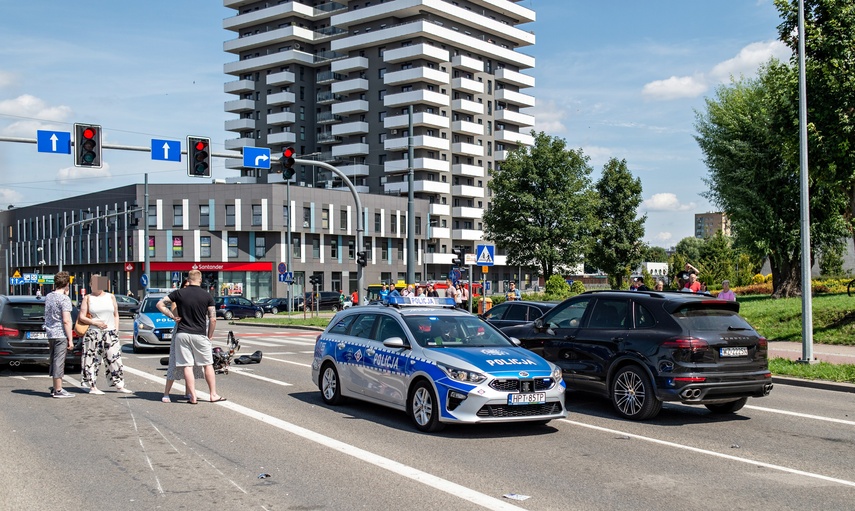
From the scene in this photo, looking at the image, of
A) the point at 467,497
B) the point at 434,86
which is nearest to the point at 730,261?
the point at 434,86

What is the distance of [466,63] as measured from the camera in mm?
93375

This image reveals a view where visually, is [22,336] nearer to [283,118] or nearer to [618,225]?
[618,225]

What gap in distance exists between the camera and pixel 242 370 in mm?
16672

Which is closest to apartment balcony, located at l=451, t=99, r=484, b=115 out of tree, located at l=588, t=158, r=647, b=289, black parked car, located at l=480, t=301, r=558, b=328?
tree, located at l=588, t=158, r=647, b=289

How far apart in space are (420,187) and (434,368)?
80.8 metres

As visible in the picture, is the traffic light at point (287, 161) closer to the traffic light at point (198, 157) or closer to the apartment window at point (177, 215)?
the traffic light at point (198, 157)

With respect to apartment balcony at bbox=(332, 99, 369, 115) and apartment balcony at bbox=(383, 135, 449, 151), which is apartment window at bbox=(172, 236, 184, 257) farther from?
apartment balcony at bbox=(332, 99, 369, 115)

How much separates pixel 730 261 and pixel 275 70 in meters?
57.9

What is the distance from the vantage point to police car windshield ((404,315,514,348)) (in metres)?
10.1

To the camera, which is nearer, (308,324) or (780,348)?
(780,348)

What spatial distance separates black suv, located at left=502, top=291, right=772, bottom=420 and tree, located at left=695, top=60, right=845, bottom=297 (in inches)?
993

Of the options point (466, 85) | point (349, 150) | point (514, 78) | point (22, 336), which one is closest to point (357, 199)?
point (22, 336)

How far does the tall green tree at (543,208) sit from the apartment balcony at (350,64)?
1311 inches

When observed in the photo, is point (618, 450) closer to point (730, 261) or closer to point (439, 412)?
point (439, 412)
